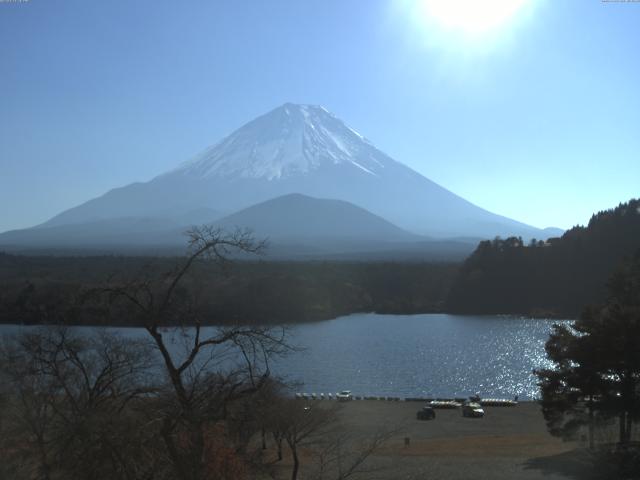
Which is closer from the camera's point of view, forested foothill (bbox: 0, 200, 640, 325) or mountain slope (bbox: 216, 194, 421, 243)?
forested foothill (bbox: 0, 200, 640, 325)

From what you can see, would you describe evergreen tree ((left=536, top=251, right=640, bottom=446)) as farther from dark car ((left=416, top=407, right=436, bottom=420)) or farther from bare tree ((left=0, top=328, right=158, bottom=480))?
bare tree ((left=0, top=328, right=158, bottom=480))

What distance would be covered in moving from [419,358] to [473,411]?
9.68 meters

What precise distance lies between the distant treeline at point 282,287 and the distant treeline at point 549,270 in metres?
3.10

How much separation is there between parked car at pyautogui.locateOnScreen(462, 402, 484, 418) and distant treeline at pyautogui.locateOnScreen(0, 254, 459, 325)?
1357cm

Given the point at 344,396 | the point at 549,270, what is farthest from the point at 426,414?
the point at 549,270

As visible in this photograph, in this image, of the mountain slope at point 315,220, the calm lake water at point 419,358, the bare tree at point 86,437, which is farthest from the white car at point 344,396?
the mountain slope at point 315,220

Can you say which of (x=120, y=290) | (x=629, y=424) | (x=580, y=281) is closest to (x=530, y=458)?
(x=629, y=424)

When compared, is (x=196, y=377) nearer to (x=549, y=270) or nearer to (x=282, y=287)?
(x=282, y=287)

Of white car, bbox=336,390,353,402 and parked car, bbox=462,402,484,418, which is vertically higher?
parked car, bbox=462,402,484,418

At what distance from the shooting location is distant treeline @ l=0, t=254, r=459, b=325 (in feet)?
111

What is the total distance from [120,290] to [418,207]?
5775 inches

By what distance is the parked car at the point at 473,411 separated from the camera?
15.8 m

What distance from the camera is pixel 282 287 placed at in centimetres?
4044

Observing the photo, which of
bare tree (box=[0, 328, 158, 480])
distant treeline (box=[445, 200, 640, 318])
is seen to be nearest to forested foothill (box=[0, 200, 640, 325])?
distant treeline (box=[445, 200, 640, 318])
